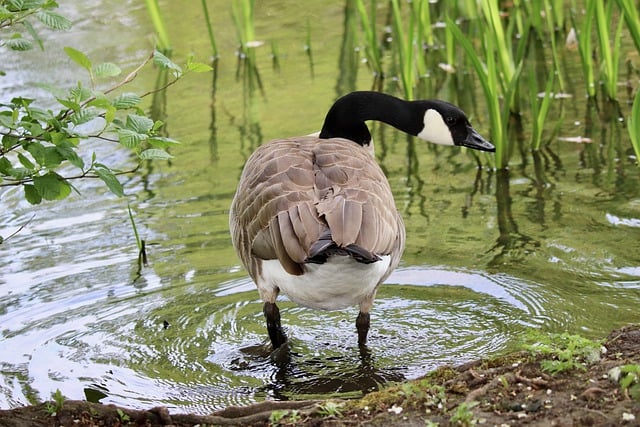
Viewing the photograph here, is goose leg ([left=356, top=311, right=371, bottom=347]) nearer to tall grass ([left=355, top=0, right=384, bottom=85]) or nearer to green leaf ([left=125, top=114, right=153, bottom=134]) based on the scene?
green leaf ([left=125, top=114, right=153, bottom=134])

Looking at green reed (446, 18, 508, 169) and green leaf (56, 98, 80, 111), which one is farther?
green reed (446, 18, 508, 169)

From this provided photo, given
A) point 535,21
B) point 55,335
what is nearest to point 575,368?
point 55,335

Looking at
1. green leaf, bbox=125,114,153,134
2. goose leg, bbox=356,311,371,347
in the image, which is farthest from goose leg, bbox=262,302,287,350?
green leaf, bbox=125,114,153,134

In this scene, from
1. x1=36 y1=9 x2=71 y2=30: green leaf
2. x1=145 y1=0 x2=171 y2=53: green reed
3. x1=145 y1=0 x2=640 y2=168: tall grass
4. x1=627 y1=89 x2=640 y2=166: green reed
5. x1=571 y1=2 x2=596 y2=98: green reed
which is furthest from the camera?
x1=145 y1=0 x2=171 y2=53: green reed

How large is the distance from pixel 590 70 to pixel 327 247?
207 inches

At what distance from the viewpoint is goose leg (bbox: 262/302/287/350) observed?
217 inches

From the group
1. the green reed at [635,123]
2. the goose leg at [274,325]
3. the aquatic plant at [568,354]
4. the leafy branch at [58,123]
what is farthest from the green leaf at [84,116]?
the green reed at [635,123]

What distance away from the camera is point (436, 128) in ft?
21.5

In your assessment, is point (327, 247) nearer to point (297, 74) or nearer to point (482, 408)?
point (482, 408)

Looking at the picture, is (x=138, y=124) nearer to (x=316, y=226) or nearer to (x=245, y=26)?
(x=316, y=226)

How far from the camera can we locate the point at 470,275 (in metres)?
6.40

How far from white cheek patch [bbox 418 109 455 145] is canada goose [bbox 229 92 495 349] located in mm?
829

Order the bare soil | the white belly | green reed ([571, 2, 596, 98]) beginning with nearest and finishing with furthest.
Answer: the bare soil, the white belly, green reed ([571, 2, 596, 98])

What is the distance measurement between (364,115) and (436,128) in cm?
48
